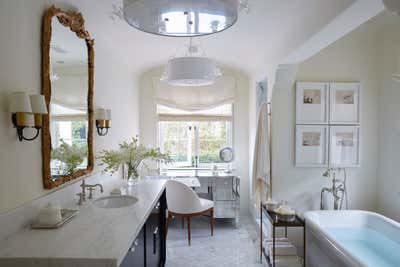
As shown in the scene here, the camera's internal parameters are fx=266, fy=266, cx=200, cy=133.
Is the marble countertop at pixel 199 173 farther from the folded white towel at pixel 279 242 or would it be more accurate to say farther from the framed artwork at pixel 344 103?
the framed artwork at pixel 344 103

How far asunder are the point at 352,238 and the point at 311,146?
43.6 inches

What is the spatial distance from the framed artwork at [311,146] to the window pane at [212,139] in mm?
1734

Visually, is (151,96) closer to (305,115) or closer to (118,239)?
(305,115)

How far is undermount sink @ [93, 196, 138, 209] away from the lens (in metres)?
2.13

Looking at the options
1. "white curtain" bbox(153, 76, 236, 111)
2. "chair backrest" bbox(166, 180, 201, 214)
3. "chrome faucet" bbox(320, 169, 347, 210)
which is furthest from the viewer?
"white curtain" bbox(153, 76, 236, 111)

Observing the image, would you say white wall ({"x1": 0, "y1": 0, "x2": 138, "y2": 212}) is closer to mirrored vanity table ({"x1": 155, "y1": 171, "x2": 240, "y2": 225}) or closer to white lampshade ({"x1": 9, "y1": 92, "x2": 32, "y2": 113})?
white lampshade ({"x1": 9, "y1": 92, "x2": 32, "y2": 113})

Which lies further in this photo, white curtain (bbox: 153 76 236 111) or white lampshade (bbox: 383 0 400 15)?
white curtain (bbox: 153 76 236 111)

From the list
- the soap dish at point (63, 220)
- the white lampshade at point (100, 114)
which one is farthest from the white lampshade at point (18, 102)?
the white lampshade at point (100, 114)

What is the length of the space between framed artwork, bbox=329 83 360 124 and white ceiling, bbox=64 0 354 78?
0.88 metres

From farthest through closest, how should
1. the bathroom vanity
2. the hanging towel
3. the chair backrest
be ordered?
the bathroom vanity < the chair backrest < the hanging towel

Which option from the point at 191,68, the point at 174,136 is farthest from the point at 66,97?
the point at 174,136

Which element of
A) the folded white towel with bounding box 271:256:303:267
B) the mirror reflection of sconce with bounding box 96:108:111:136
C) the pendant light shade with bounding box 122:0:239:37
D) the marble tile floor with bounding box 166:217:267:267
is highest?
the pendant light shade with bounding box 122:0:239:37

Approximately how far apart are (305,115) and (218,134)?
1895 mm

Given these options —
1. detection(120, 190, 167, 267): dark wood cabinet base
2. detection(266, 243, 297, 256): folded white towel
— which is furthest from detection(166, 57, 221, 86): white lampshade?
detection(266, 243, 297, 256): folded white towel
